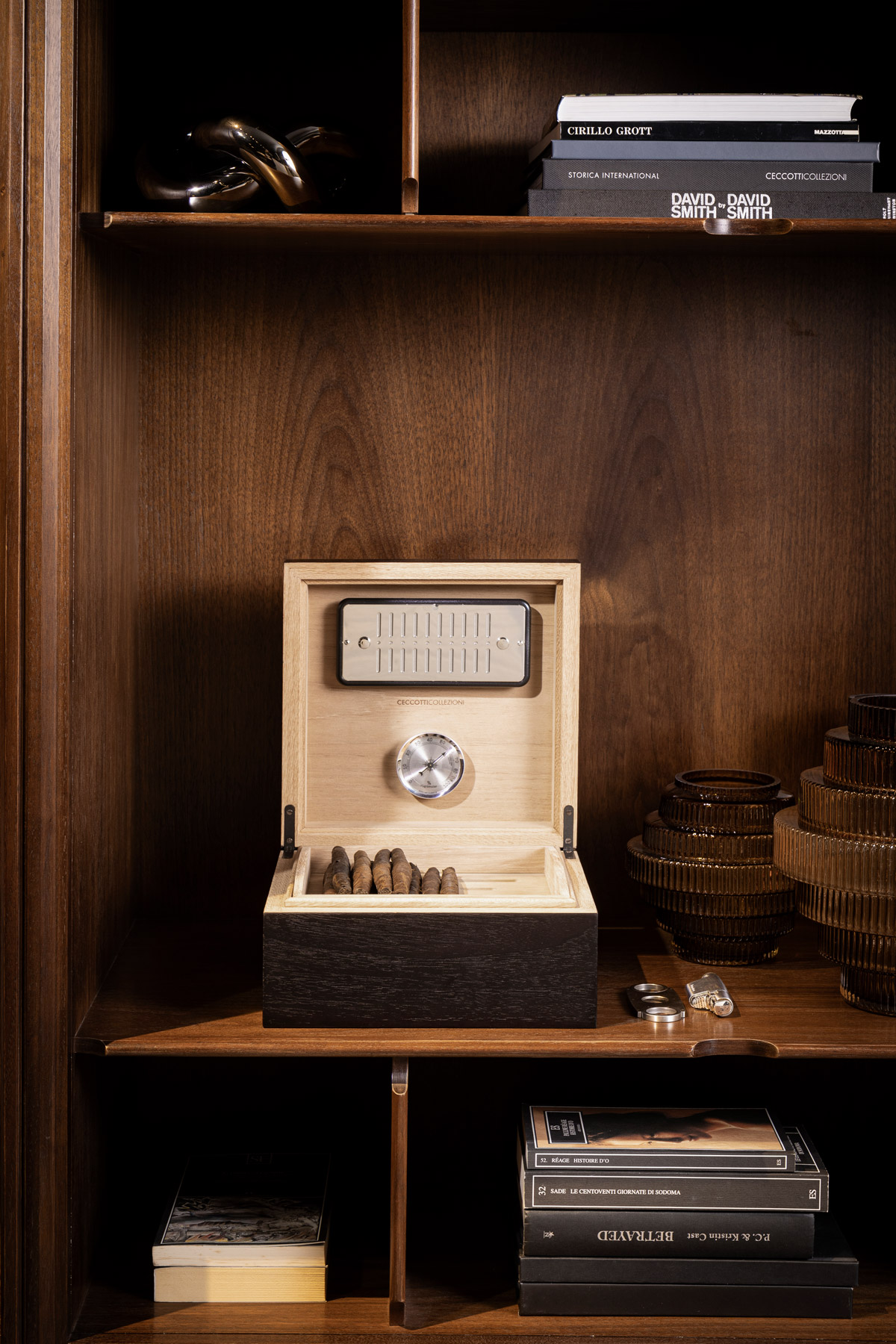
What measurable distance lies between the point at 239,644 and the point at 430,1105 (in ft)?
2.52

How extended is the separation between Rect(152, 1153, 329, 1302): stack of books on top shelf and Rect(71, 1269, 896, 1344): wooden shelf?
2 cm

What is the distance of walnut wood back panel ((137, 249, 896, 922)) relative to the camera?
177 centimetres

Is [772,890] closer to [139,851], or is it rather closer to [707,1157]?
[707,1157]

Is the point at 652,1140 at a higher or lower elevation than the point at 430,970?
lower

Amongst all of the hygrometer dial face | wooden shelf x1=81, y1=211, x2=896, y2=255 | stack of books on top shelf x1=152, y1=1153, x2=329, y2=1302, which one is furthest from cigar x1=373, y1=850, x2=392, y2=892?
wooden shelf x1=81, y1=211, x2=896, y2=255

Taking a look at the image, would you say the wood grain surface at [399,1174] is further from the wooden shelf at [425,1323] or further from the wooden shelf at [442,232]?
the wooden shelf at [442,232]

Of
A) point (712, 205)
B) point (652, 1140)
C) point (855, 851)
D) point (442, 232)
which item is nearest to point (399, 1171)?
point (652, 1140)

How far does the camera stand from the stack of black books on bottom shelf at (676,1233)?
4.70 ft

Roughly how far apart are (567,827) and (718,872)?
0.21 meters

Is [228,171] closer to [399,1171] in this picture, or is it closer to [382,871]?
[382,871]

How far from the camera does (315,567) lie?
163 cm

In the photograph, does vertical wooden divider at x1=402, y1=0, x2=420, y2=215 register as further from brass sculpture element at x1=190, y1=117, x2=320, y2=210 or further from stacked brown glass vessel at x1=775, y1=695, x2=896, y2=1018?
stacked brown glass vessel at x1=775, y1=695, x2=896, y2=1018

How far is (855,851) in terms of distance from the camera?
→ 55.0 inches

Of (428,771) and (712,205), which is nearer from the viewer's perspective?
(712,205)
